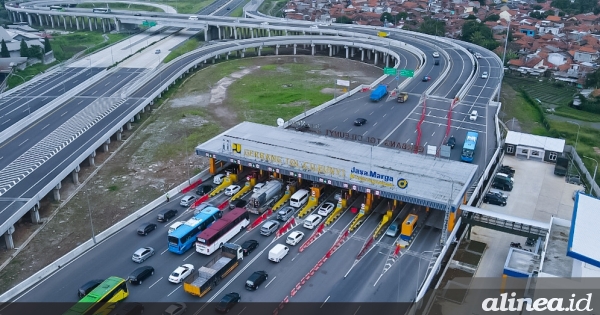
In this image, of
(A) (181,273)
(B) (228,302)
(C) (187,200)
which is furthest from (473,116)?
(B) (228,302)

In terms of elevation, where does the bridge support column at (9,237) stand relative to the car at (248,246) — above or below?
below

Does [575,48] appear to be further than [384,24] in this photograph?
No

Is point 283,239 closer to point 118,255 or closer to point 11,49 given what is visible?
point 118,255

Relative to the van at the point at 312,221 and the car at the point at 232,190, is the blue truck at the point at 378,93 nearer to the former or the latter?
the car at the point at 232,190

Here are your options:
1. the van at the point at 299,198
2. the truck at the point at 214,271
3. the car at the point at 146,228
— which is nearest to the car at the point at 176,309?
the truck at the point at 214,271

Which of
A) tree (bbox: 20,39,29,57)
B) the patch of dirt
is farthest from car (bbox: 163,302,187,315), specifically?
tree (bbox: 20,39,29,57)

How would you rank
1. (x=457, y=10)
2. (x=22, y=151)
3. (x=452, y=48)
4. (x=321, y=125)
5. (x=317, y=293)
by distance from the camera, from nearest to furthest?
(x=317, y=293) → (x=22, y=151) → (x=321, y=125) → (x=452, y=48) → (x=457, y=10)

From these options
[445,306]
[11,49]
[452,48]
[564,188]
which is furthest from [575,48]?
[11,49]
